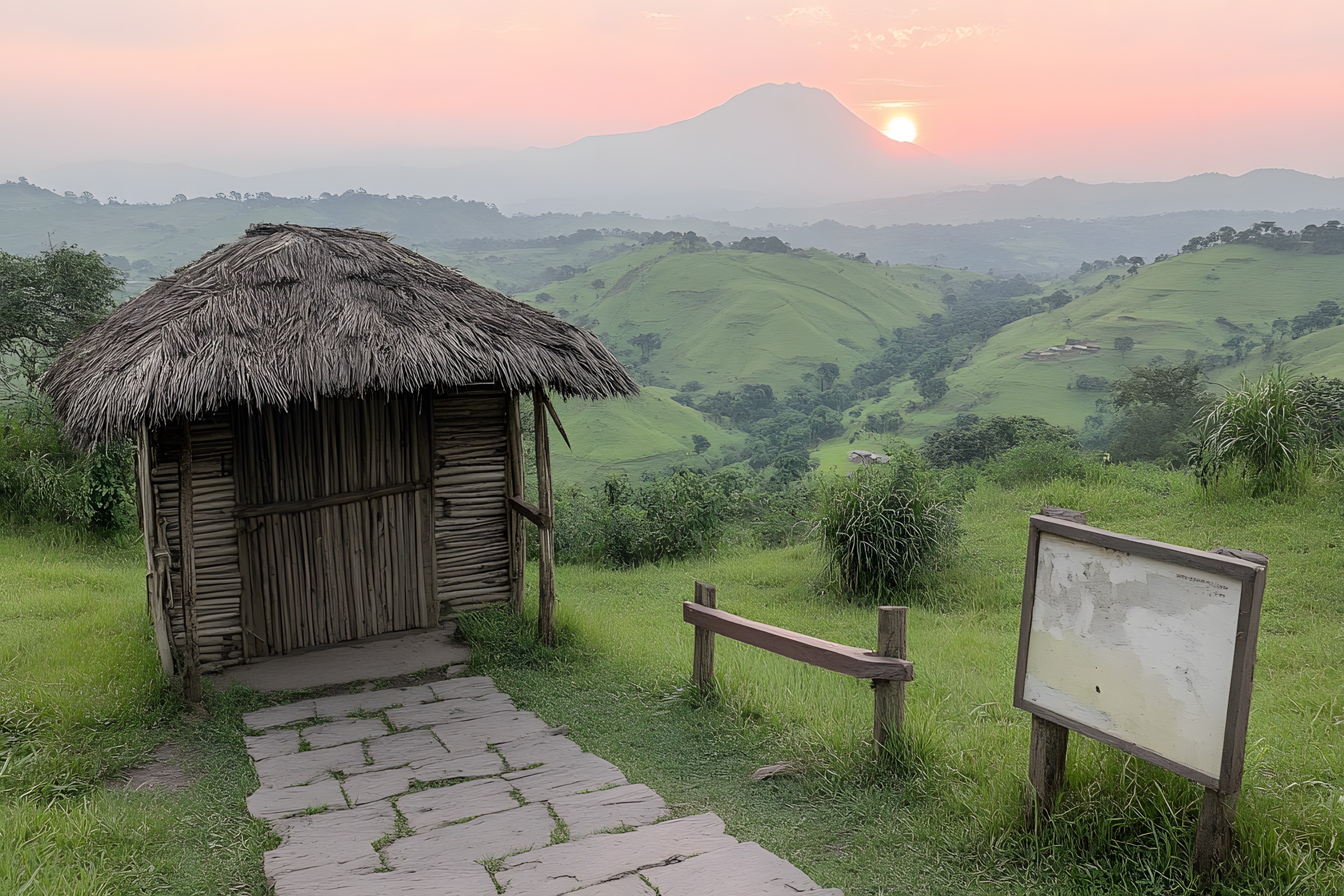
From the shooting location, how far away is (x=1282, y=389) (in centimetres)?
969

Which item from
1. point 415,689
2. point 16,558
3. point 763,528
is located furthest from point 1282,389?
A: point 16,558

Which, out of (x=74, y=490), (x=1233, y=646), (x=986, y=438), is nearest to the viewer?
(x=1233, y=646)

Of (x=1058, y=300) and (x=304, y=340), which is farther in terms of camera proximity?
(x=1058, y=300)

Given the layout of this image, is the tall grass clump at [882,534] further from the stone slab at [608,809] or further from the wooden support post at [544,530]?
the stone slab at [608,809]

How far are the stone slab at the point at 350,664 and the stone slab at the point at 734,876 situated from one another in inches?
134

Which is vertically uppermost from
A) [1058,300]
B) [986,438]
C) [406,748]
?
[1058,300]

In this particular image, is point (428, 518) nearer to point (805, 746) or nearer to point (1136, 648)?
point (805, 746)

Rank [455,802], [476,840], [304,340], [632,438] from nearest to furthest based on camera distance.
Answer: [476,840], [455,802], [304,340], [632,438]

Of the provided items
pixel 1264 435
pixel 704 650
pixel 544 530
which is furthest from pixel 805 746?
pixel 1264 435

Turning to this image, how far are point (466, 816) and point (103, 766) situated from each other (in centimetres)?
222

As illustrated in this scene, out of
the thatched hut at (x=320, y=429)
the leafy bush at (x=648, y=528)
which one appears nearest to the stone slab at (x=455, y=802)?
the thatched hut at (x=320, y=429)

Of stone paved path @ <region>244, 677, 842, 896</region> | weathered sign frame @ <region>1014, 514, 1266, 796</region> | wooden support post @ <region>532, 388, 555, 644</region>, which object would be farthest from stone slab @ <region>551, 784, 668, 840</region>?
wooden support post @ <region>532, 388, 555, 644</region>

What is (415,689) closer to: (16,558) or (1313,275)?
(16,558)

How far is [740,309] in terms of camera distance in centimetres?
7688
